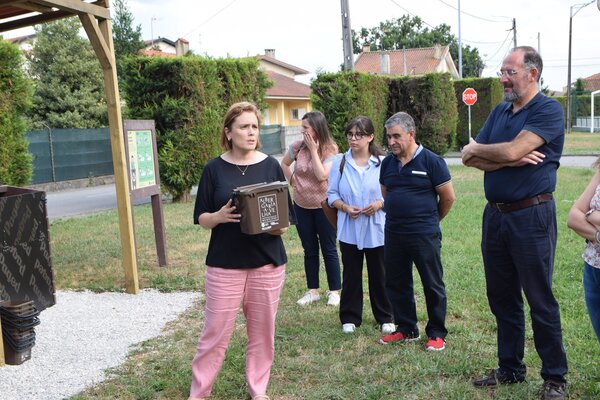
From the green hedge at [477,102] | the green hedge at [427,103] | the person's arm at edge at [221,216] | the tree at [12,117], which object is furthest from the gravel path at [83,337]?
the green hedge at [477,102]

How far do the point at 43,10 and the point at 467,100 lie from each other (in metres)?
24.1

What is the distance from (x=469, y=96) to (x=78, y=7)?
2474 centimetres

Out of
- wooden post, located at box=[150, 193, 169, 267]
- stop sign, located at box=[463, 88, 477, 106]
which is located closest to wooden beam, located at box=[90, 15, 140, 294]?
wooden post, located at box=[150, 193, 169, 267]

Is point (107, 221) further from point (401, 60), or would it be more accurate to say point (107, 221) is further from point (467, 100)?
point (401, 60)

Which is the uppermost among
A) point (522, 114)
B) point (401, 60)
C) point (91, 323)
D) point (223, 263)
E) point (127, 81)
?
point (401, 60)

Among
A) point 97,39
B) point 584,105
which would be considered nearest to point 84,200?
point 97,39

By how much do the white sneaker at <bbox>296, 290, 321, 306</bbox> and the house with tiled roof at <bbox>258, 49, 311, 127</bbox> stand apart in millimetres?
33297

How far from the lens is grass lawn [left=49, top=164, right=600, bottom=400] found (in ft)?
13.3

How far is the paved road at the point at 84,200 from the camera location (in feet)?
50.2

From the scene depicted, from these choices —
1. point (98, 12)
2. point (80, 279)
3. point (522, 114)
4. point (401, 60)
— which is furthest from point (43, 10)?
point (401, 60)

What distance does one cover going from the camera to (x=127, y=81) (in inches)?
565

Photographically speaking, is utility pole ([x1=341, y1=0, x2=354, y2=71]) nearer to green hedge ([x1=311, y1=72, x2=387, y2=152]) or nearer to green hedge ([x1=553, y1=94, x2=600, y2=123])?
green hedge ([x1=311, y1=72, x2=387, y2=152])

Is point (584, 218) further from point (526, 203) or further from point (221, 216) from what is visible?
point (221, 216)

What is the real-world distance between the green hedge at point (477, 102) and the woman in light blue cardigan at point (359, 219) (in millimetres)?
26560
